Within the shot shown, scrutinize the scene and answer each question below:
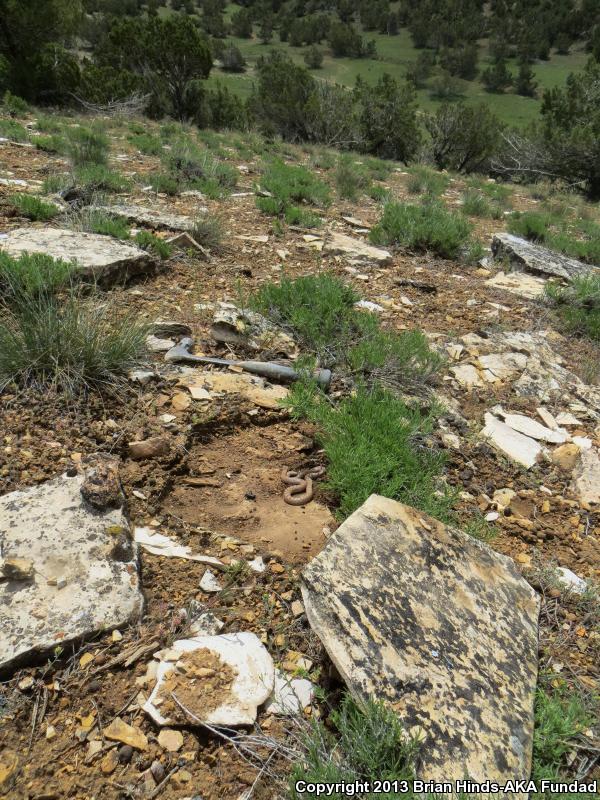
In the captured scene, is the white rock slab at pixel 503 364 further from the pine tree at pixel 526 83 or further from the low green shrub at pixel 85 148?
the pine tree at pixel 526 83

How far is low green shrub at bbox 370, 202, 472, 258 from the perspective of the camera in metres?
6.10

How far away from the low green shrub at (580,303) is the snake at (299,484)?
3.41 metres

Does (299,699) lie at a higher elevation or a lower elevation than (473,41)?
lower

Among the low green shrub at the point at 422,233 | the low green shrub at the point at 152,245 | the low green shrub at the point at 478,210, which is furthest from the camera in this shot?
the low green shrub at the point at 478,210

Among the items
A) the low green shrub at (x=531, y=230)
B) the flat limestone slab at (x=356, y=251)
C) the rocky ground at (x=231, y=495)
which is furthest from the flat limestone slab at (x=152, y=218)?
the low green shrub at (x=531, y=230)

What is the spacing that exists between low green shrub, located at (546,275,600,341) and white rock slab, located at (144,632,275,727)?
4.32 m

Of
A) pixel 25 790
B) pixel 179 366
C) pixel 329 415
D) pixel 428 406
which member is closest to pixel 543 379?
pixel 428 406

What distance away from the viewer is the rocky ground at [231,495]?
151cm

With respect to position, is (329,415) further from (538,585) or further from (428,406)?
(538,585)

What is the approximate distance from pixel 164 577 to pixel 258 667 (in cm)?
52

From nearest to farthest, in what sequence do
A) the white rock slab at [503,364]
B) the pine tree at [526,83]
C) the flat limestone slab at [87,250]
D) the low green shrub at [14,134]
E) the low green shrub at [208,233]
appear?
the flat limestone slab at [87,250] < the white rock slab at [503,364] < the low green shrub at [208,233] < the low green shrub at [14,134] < the pine tree at [526,83]

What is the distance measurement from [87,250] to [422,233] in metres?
3.84

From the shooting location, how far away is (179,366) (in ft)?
10.5

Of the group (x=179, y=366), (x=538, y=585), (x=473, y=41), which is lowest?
(x=538, y=585)
